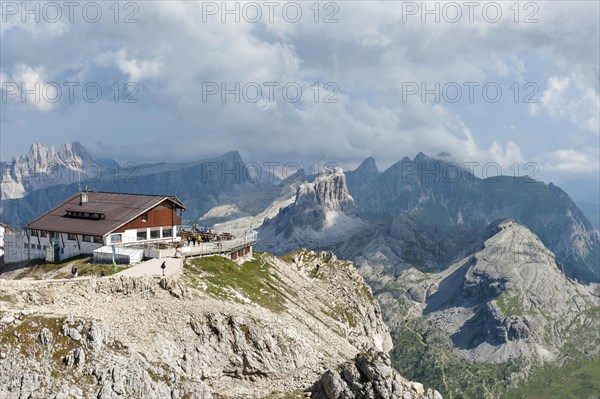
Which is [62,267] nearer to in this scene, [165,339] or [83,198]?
[83,198]

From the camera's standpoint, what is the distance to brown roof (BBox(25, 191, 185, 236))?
263 ft

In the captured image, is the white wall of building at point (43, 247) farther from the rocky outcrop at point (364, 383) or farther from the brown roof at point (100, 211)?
the rocky outcrop at point (364, 383)

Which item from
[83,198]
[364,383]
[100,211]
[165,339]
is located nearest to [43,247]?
[100,211]

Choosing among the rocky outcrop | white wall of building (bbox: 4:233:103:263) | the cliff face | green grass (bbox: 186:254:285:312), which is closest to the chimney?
white wall of building (bbox: 4:233:103:263)

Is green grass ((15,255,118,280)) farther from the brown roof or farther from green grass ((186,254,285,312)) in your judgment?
green grass ((186,254,285,312))

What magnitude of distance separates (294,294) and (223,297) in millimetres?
25333

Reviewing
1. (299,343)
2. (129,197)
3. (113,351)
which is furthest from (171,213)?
(113,351)

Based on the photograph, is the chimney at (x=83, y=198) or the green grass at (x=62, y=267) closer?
the green grass at (x=62, y=267)

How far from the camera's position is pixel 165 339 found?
55844 millimetres

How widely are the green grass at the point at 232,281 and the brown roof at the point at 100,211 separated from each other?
40.4ft

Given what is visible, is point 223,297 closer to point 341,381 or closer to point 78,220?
point 341,381

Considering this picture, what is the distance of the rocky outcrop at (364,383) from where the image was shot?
5728 cm

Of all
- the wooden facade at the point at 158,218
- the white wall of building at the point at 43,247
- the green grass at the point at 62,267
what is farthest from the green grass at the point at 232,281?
the white wall of building at the point at 43,247

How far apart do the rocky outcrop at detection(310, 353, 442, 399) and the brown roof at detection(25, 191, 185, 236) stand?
124ft
